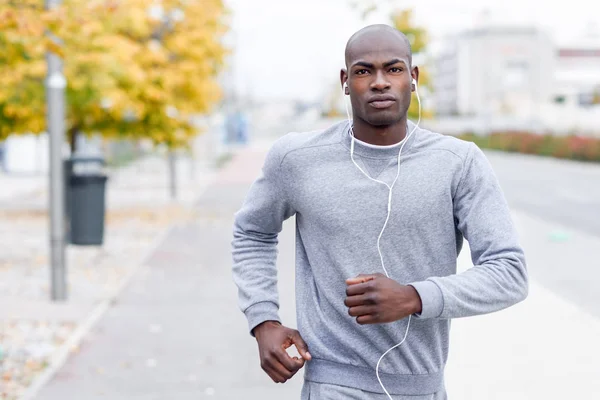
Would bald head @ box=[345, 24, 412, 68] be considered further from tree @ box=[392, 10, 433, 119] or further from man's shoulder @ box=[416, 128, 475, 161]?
tree @ box=[392, 10, 433, 119]

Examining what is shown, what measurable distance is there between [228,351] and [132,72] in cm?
938

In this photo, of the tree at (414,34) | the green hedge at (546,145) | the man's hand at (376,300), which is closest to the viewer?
the man's hand at (376,300)

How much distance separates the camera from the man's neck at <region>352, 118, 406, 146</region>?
106 inches

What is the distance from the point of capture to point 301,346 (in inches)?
108

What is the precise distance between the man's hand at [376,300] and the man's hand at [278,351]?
0.35 m

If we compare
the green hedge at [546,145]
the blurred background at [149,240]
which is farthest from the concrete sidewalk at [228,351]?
the green hedge at [546,145]

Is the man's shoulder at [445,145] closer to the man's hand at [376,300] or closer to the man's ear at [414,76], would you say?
the man's ear at [414,76]

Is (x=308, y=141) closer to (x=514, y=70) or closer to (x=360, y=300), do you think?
(x=360, y=300)

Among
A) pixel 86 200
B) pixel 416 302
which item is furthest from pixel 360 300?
pixel 86 200

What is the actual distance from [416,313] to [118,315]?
6.97m

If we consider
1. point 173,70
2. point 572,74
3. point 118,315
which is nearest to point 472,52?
point 572,74

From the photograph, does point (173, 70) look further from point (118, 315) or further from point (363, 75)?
point (363, 75)

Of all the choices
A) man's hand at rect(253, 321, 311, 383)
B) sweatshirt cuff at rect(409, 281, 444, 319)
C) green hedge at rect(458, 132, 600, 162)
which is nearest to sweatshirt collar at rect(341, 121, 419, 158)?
sweatshirt cuff at rect(409, 281, 444, 319)

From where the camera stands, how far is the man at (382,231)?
260cm
